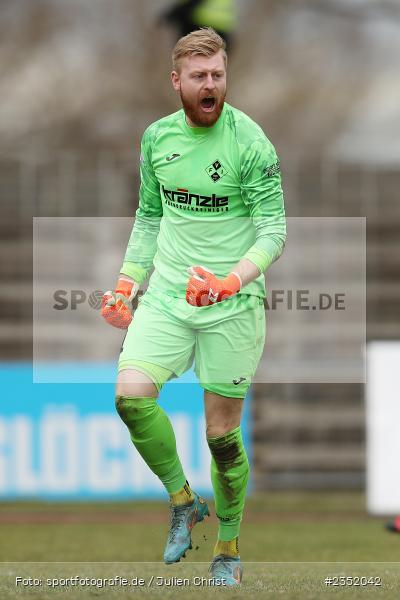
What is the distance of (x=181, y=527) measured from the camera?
7.38 metres

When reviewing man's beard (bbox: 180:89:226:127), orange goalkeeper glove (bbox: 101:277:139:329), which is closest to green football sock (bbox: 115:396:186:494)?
orange goalkeeper glove (bbox: 101:277:139:329)

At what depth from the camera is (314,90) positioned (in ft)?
84.8

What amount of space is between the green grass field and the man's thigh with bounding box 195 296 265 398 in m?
0.76

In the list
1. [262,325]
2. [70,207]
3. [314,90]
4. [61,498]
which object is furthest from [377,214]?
[314,90]

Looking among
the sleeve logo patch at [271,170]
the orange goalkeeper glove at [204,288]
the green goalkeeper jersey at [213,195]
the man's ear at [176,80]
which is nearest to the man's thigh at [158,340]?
the green goalkeeper jersey at [213,195]

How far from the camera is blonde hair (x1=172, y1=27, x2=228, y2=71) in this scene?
707 cm

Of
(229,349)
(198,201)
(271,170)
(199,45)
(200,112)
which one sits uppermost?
(199,45)

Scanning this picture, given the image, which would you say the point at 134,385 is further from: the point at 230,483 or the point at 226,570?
the point at 226,570

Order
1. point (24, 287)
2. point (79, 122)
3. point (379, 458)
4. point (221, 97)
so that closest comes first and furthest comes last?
point (221, 97)
point (379, 458)
point (24, 287)
point (79, 122)

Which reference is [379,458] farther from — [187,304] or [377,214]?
[187,304]

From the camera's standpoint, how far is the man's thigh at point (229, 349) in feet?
24.2

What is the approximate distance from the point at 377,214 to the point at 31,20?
1108 cm

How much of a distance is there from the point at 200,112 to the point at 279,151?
10222 millimetres

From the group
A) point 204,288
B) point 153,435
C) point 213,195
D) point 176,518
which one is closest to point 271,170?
point 213,195
